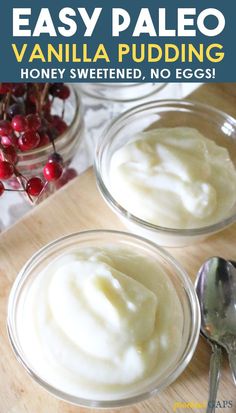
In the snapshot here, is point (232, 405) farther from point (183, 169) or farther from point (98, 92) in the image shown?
point (98, 92)

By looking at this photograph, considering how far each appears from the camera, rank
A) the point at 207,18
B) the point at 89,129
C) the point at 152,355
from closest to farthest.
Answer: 1. the point at 152,355
2. the point at 207,18
3. the point at 89,129

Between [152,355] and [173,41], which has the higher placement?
[173,41]

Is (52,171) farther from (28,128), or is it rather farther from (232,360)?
(232,360)

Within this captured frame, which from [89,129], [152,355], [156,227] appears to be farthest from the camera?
[89,129]

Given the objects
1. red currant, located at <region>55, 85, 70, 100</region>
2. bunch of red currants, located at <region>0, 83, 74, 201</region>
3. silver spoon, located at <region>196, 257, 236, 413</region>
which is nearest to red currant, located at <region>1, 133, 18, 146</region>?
bunch of red currants, located at <region>0, 83, 74, 201</region>

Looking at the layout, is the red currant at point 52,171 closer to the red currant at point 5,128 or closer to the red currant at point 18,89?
the red currant at point 5,128

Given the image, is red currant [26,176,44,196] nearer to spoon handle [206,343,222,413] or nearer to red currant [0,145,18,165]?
red currant [0,145,18,165]

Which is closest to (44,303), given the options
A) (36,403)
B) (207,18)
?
(36,403)
